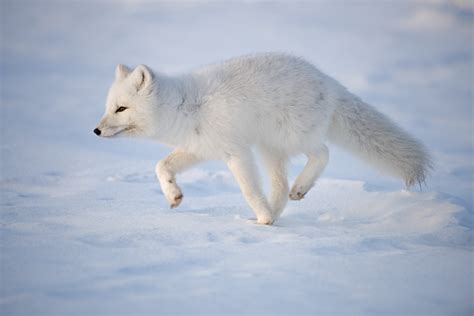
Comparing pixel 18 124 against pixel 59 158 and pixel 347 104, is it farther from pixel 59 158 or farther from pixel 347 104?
pixel 347 104

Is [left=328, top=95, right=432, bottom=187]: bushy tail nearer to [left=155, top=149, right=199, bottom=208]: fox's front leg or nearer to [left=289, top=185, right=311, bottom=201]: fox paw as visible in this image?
[left=289, top=185, right=311, bottom=201]: fox paw

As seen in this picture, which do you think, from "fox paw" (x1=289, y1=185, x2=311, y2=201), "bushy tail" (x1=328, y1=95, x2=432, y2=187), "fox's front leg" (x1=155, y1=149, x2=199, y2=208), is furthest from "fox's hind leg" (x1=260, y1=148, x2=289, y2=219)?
"fox's front leg" (x1=155, y1=149, x2=199, y2=208)

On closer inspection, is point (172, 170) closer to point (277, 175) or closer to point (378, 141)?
point (277, 175)

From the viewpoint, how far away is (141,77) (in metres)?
3.27

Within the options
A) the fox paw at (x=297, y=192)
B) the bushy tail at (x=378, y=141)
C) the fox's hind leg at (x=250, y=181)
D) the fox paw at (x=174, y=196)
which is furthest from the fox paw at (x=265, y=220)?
the bushy tail at (x=378, y=141)

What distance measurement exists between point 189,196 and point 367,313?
8.28 ft

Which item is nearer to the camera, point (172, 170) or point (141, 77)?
point (141, 77)

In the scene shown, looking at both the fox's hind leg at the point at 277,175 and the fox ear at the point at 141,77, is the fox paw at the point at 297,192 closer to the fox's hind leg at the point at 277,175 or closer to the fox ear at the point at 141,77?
the fox's hind leg at the point at 277,175

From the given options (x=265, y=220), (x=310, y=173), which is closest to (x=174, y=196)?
(x=265, y=220)

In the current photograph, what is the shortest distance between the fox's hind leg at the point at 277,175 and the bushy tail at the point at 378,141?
17.2 inches

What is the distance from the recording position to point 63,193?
4.04 m

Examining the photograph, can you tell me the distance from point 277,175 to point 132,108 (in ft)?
4.03

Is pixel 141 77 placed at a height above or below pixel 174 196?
above

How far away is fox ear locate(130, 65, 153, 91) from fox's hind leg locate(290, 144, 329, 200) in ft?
3.99
